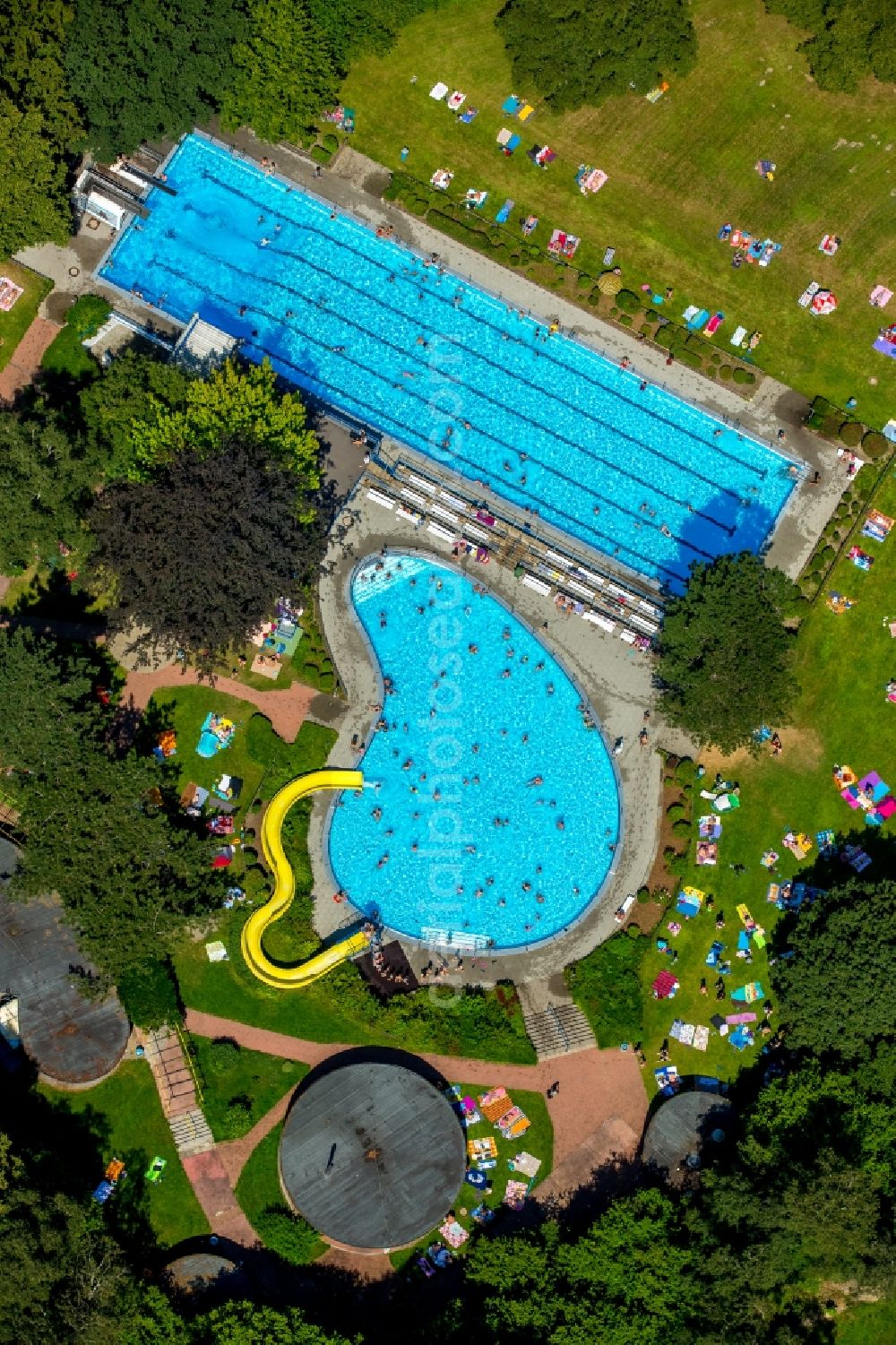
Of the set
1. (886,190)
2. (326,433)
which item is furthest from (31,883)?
(886,190)

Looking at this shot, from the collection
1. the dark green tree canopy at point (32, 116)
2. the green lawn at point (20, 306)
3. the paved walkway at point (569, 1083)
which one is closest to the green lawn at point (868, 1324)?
the paved walkway at point (569, 1083)

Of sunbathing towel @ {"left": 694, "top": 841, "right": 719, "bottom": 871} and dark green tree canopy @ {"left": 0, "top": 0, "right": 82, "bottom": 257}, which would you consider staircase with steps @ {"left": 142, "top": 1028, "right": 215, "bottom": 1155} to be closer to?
sunbathing towel @ {"left": 694, "top": 841, "right": 719, "bottom": 871}

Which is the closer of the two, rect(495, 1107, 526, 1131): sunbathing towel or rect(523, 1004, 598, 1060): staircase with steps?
rect(495, 1107, 526, 1131): sunbathing towel

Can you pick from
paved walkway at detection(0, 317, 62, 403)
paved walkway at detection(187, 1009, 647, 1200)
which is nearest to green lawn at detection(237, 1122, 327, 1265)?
paved walkway at detection(187, 1009, 647, 1200)

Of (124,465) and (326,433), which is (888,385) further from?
(124,465)

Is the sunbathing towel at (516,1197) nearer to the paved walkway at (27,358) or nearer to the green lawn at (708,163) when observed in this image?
the green lawn at (708,163)

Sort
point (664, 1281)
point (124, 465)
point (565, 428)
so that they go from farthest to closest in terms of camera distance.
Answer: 1. point (565, 428)
2. point (124, 465)
3. point (664, 1281)

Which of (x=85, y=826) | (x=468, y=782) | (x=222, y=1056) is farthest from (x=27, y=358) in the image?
(x=222, y=1056)
